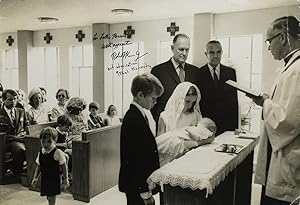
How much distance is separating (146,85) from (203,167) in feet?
1.18

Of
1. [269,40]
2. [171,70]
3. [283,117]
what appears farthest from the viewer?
[171,70]

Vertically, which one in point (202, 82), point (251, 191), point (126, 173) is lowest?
point (251, 191)

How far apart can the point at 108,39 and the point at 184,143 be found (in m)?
0.51

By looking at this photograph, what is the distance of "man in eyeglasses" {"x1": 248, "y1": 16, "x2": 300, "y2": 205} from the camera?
3.27ft

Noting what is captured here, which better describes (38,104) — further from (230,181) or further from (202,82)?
(230,181)

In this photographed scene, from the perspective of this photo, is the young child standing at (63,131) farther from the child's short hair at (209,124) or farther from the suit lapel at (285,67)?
the suit lapel at (285,67)

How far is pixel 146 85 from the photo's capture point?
1157 mm

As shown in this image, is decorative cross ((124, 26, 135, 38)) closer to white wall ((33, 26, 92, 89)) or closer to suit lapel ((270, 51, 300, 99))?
white wall ((33, 26, 92, 89))

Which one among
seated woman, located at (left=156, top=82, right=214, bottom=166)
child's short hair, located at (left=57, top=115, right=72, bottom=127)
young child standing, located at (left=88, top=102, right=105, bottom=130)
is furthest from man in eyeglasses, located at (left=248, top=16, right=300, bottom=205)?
child's short hair, located at (left=57, top=115, right=72, bottom=127)

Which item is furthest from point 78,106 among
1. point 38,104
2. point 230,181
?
point 230,181

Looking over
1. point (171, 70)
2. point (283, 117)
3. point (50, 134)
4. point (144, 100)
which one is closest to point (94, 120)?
point (50, 134)

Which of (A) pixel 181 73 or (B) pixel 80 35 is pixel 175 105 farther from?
(B) pixel 80 35

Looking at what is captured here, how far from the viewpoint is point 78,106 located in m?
1.32

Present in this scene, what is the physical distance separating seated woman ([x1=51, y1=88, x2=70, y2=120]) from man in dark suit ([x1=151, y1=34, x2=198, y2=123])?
0.40m
